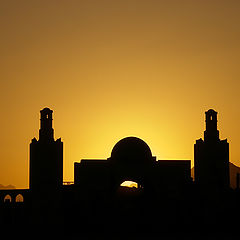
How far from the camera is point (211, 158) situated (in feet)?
123

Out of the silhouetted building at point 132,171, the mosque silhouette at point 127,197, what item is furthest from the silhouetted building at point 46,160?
the silhouetted building at point 132,171

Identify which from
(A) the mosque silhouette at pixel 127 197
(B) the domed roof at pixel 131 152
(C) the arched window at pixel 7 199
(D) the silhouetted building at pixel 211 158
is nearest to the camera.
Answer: (A) the mosque silhouette at pixel 127 197

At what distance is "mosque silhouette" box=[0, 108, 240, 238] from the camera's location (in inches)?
1337

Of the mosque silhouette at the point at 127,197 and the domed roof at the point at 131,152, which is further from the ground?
the domed roof at the point at 131,152

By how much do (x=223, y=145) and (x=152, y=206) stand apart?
6396 millimetres

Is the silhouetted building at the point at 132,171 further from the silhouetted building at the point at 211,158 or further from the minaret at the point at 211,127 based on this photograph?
the minaret at the point at 211,127

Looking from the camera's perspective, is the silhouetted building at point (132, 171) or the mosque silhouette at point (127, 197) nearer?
the mosque silhouette at point (127, 197)

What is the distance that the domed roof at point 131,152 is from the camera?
37.5 m

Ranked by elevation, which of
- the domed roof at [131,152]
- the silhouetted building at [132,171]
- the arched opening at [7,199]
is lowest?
the arched opening at [7,199]

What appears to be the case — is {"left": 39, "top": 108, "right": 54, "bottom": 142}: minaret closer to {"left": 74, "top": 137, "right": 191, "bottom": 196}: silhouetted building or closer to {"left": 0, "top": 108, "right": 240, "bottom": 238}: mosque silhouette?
{"left": 0, "top": 108, "right": 240, "bottom": 238}: mosque silhouette

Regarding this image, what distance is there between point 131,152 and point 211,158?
5.17m

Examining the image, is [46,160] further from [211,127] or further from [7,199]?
[211,127]

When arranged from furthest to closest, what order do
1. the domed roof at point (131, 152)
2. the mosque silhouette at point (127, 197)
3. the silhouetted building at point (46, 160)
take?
the domed roof at point (131, 152)
the silhouetted building at point (46, 160)
the mosque silhouette at point (127, 197)

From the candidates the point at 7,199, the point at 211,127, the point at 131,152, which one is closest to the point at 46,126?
the point at 131,152
